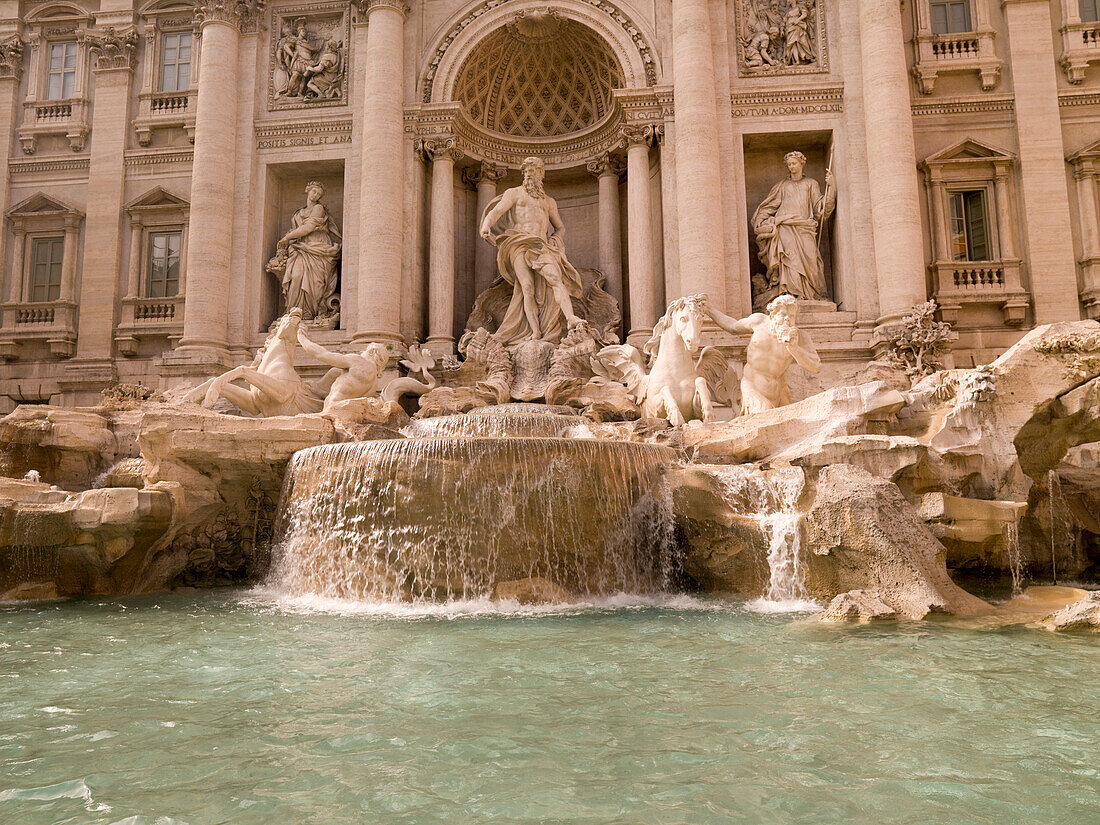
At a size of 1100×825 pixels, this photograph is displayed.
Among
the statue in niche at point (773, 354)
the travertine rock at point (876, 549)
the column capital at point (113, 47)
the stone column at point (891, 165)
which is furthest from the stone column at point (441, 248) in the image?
the travertine rock at point (876, 549)

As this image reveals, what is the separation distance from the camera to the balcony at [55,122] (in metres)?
17.2

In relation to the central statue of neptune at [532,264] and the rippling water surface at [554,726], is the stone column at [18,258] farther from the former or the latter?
the rippling water surface at [554,726]

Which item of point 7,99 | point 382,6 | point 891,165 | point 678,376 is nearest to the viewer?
point 678,376

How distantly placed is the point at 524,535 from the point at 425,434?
338cm

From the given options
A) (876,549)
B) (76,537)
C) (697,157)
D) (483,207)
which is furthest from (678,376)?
(483,207)

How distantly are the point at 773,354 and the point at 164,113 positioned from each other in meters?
14.7

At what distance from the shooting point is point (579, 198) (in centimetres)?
1723

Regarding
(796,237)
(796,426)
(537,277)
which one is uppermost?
(796,237)

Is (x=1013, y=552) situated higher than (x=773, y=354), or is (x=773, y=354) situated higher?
(x=773, y=354)

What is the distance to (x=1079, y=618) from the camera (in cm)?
520

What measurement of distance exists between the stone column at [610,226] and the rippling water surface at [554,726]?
1096 centimetres

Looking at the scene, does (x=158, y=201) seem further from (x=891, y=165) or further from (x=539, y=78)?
(x=891, y=165)

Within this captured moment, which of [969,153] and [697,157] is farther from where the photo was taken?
[969,153]

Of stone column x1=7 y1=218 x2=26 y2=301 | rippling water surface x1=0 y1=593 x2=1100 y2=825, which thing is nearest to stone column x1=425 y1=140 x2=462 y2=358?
stone column x1=7 y1=218 x2=26 y2=301
